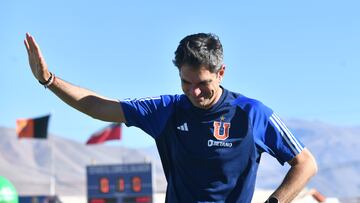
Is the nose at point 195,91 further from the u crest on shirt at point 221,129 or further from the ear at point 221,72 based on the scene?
the u crest on shirt at point 221,129

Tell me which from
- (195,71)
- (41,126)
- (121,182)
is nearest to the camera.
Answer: (195,71)

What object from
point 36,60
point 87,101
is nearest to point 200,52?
point 87,101

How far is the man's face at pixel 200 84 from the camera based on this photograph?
5.43 metres

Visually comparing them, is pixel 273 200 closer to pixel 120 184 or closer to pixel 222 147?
pixel 222 147

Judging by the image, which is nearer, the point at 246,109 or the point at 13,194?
the point at 246,109

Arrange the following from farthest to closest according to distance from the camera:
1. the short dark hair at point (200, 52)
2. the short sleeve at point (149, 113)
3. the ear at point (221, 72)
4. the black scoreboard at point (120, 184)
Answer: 1. the black scoreboard at point (120, 184)
2. the short sleeve at point (149, 113)
3. the ear at point (221, 72)
4. the short dark hair at point (200, 52)

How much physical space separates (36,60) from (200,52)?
3.46 ft

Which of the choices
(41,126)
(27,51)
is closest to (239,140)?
(27,51)

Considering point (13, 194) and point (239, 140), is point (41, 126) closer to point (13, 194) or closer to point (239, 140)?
point (13, 194)

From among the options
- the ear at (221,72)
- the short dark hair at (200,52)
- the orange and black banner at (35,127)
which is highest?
the short dark hair at (200,52)

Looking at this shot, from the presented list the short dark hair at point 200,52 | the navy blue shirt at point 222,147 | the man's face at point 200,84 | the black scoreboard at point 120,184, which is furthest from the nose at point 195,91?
the black scoreboard at point 120,184

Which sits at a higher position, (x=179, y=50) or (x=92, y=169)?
(x=179, y=50)

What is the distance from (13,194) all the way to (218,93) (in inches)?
359

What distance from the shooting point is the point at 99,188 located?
37.8 metres
